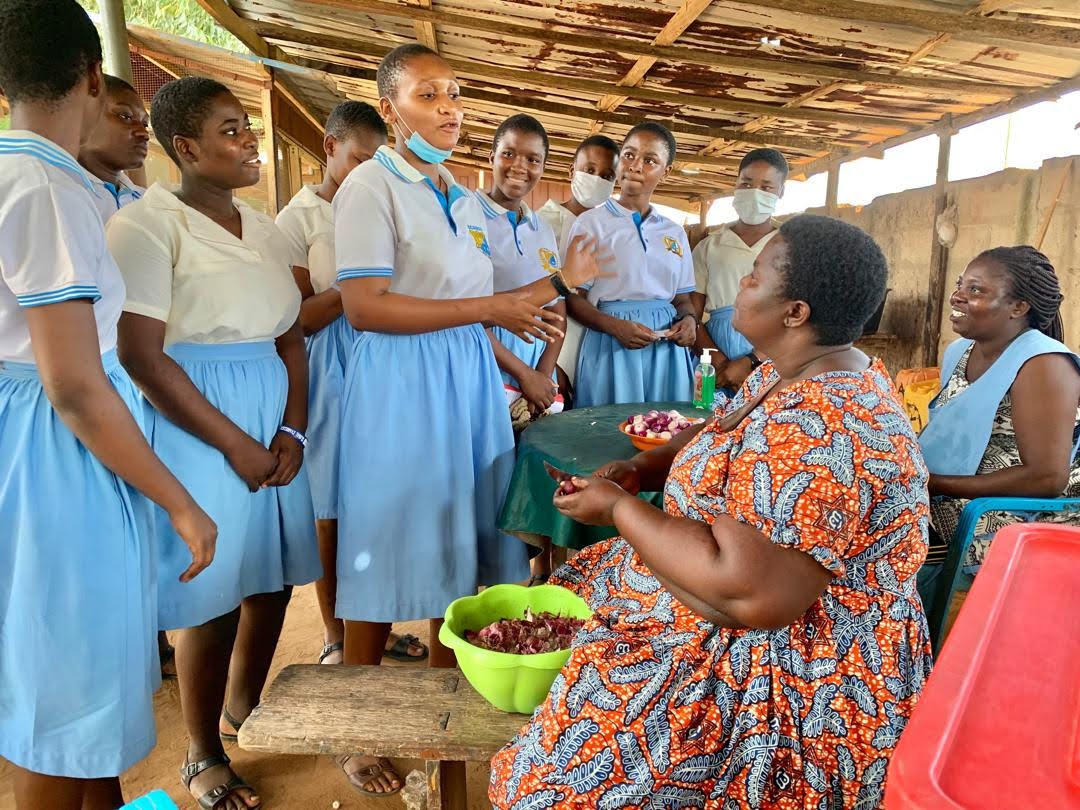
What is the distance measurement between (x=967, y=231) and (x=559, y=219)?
5.24 meters

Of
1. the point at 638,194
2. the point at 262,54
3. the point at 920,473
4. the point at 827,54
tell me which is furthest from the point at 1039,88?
the point at 262,54

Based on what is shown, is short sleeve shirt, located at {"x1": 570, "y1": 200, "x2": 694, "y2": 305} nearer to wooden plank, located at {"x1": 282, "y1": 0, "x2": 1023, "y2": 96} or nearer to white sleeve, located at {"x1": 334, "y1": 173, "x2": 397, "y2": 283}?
white sleeve, located at {"x1": 334, "y1": 173, "x2": 397, "y2": 283}

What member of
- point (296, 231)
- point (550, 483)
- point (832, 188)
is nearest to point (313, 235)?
point (296, 231)

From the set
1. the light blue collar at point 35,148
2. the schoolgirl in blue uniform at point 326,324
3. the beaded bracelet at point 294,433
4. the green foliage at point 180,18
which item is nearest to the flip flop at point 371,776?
the schoolgirl in blue uniform at point 326,324

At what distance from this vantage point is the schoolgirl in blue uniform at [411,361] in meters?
2.24

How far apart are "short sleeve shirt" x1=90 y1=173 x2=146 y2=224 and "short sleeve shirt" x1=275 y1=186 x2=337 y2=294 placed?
602mm

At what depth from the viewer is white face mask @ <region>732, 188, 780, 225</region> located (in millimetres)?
4090

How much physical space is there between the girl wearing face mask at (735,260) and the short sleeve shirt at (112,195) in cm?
294

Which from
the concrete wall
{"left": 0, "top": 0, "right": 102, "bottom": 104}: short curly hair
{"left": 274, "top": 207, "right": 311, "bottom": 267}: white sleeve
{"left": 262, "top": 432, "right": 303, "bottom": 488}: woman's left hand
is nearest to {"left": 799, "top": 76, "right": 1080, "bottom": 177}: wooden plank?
the concrete wall

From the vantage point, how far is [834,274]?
1493mm

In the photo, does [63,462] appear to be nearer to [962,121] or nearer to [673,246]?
[673,246]

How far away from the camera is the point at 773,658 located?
4.50ft

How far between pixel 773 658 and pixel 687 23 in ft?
17.6

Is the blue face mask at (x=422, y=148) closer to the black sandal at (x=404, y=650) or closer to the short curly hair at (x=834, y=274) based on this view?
the short curly hair at (x=834, y=274)
